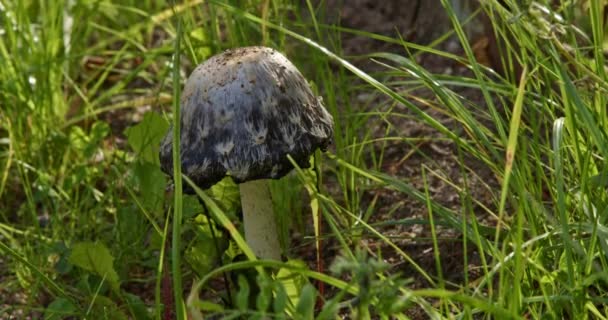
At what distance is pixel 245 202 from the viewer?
2.01m

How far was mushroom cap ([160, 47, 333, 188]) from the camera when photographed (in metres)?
1.75

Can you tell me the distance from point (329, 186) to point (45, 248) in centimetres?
75

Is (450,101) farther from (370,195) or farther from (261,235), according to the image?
(370,195)

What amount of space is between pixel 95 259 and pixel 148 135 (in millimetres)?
434

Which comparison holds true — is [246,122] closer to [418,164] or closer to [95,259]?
[95,259]

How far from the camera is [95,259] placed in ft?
6.57

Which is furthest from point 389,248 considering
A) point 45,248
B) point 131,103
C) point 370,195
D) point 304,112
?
point 131,103

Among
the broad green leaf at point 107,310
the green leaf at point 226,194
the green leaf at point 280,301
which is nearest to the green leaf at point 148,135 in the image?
the green leaf at point 226,194

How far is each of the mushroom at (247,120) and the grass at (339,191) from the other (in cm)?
7

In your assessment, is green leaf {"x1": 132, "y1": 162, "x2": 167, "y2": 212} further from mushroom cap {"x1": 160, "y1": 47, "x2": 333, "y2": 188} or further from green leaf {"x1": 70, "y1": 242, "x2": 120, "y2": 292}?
mushroom cap {"x1": 160, "y1": 47, "x2": 333, "y2": 188}

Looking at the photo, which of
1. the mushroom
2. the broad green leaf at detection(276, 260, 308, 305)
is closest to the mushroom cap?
the mushroom

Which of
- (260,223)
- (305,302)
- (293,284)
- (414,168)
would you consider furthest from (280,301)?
(414,168)

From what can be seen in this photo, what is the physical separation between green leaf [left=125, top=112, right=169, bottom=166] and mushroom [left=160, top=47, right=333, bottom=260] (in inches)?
19.0

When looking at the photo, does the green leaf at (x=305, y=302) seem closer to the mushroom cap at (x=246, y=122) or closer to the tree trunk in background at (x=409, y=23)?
the mushroom cap at (x=246, y=122)
